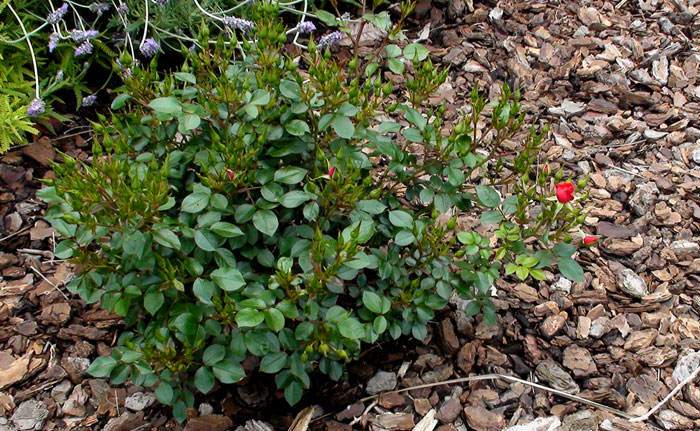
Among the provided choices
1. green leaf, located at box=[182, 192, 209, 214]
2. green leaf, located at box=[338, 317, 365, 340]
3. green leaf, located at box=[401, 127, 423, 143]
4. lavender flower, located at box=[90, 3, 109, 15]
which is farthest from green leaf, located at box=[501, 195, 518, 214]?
lavender flower, located at box=[90, 3, 109, 15]

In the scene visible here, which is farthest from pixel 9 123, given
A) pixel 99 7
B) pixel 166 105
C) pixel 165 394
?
pixel 165 394

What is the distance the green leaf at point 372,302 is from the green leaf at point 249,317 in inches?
12.4

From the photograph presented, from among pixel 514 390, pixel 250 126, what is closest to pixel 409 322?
pixel 514 390

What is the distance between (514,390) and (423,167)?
807 mm

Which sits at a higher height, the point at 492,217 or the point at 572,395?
the point at 492,217

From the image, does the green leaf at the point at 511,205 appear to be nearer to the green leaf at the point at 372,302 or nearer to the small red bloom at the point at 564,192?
the small red bloom at the point at 564,192

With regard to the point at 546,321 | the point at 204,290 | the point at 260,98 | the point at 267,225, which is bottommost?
the point at 546,321

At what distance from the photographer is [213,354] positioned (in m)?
1.96

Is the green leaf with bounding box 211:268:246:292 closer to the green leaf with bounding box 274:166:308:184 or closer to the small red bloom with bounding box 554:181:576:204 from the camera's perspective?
the green leaf with bounding box 274:166:308:184

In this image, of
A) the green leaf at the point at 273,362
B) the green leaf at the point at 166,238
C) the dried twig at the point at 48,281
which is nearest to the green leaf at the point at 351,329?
the green leaf at the point at 273,362

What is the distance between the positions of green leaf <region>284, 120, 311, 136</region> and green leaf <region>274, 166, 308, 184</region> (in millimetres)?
96

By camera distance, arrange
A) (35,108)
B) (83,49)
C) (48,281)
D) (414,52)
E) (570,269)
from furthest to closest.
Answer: (83,49) < (35,108) < (48,281) < (414,52) < (570,269)

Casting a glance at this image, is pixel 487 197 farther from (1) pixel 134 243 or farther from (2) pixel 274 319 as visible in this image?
(1) pixel 134 243

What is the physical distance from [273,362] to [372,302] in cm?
30
